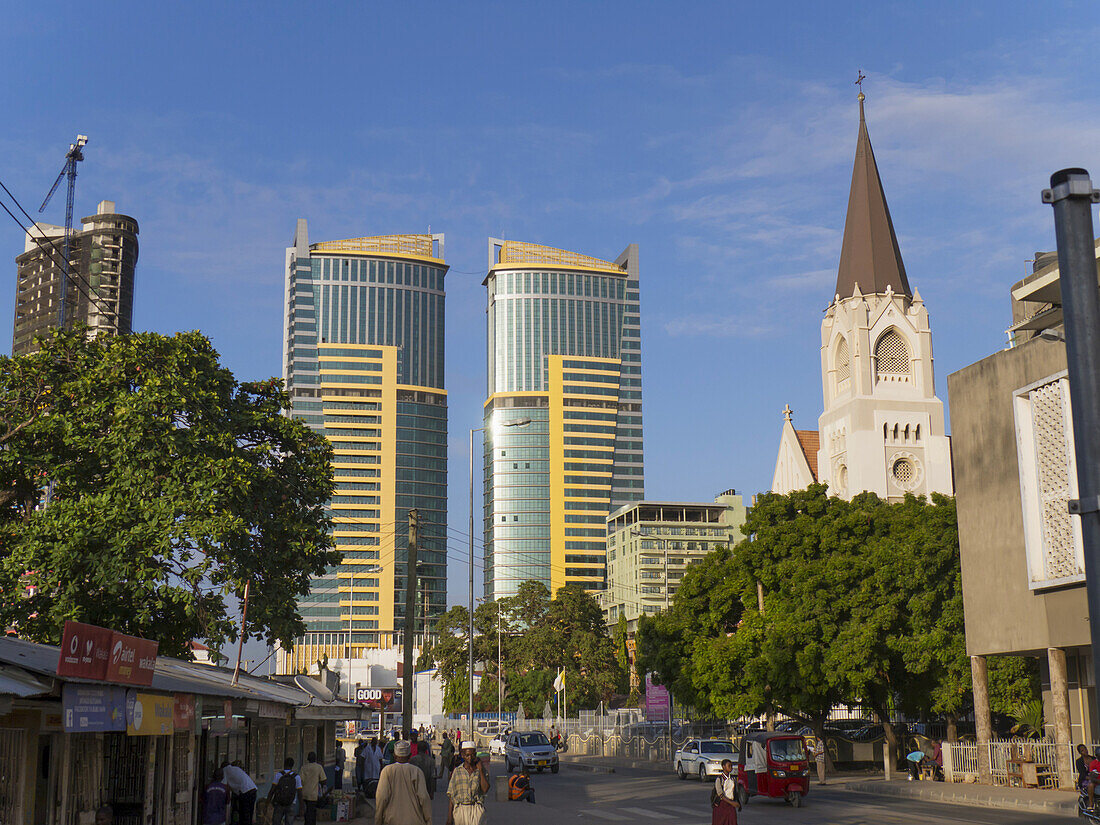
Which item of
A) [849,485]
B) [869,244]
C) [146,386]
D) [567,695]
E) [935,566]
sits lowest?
[567,695]

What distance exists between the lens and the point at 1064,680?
98.1ft

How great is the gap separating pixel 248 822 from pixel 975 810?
16.2m

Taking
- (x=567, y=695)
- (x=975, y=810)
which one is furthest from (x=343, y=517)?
(x=975, y=810)

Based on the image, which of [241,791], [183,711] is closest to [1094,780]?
[241,791]

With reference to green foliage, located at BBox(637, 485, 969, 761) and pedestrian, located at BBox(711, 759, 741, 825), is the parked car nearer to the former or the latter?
green foliage, located at BBox(637, 485, 969, 761)

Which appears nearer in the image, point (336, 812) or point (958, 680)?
point (336, 812)

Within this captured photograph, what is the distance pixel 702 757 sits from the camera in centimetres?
3738

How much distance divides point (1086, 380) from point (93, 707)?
1144 centimetres

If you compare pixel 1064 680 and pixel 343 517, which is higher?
pixel 343 517

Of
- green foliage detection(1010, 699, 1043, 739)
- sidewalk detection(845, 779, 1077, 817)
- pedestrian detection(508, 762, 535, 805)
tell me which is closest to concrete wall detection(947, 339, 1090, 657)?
sidewalk detection(845, 779, 1077, 817)

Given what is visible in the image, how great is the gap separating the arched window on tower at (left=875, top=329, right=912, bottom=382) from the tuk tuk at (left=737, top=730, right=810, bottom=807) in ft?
235

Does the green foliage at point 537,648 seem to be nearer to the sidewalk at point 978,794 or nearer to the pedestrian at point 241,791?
the sidewalk at point 978,794

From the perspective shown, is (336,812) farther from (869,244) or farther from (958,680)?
(869,244)

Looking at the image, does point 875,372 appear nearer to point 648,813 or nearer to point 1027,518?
point 1027,518
